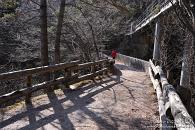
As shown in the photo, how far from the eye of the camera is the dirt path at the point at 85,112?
763cm

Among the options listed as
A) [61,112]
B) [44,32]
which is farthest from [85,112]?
[44,32]

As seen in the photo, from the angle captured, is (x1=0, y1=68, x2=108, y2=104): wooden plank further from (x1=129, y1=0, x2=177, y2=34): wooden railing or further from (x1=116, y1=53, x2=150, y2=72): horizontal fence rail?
(x1=116, y1=53, x2=150, y2=72): horizontal fence rail

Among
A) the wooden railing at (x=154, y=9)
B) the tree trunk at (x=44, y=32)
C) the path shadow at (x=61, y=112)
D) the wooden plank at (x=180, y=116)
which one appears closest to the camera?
the wooden plank at (x=180, y=116)

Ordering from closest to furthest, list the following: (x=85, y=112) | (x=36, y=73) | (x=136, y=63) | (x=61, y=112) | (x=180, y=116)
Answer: (x=180, y=116) → (x=61, y=112) → (x=85, y=112) → (x=36, y=73) → (x=136, y=63)

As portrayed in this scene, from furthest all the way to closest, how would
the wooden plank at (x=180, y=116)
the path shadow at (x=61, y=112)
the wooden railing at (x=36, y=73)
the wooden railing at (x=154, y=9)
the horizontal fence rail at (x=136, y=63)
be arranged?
the horizontal fence rail at (x=136, y=63) < the wooden railing at (x=154, y=9) < the wooden railing at (x=36, y=73) < the path shadow at (x=61, y=112) < the wooden plank at (x=180, y=116)

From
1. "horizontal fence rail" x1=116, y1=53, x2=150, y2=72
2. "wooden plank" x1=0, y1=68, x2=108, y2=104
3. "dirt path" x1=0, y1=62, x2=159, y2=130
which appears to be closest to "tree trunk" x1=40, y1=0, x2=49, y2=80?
"wooden plank" x1=0, y1=68, x2=108, y2=104

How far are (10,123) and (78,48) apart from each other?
20255mm

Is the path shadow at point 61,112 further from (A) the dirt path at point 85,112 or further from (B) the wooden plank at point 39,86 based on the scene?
(B) the wooden plank at point 39,86

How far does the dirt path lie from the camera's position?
763cm

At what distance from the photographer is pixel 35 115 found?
27.1ft

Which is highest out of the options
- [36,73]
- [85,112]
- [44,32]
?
[44,32]

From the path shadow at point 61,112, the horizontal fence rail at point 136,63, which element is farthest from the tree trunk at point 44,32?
the horizontal fence rail at point 136,63

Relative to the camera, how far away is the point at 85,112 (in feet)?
28.9

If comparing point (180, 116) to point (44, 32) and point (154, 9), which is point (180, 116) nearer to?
point (44, 32)
